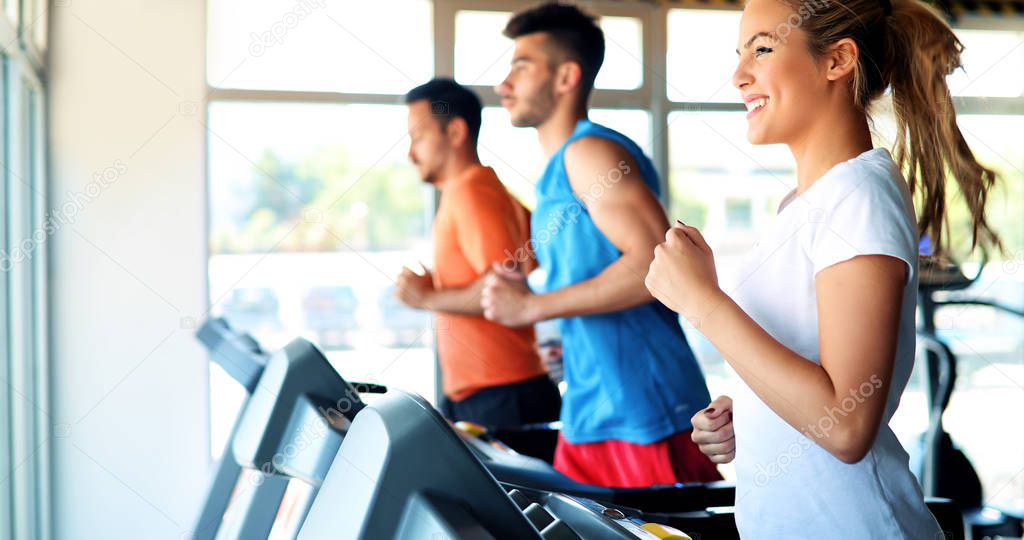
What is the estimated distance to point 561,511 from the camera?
0.87m

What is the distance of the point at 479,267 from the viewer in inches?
113

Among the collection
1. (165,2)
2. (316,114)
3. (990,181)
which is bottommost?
(990,181)

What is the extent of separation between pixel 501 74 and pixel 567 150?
10.2 feet

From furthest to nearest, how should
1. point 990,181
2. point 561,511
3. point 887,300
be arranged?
point 990,181, point 887,300, point 561,511

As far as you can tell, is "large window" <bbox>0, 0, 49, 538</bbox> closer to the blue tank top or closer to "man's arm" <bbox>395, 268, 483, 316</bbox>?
"man's arm" <bbox>395, 268, 483, 316</bbox>

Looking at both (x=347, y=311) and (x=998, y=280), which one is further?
(x=998, y=280)

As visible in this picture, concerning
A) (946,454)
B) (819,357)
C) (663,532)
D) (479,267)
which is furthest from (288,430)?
(946,454)

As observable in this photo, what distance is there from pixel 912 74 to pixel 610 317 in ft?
2.78

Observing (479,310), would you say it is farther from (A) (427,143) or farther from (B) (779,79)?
→ (B) (779,79)

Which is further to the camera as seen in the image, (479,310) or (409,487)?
(479,310)

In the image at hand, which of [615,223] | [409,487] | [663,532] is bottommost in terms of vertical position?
[663,532]

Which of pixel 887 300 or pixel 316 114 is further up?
pixel 316 114

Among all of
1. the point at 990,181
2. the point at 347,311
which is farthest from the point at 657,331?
the point at 347,311

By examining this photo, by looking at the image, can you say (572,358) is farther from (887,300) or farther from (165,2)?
(165,2)
